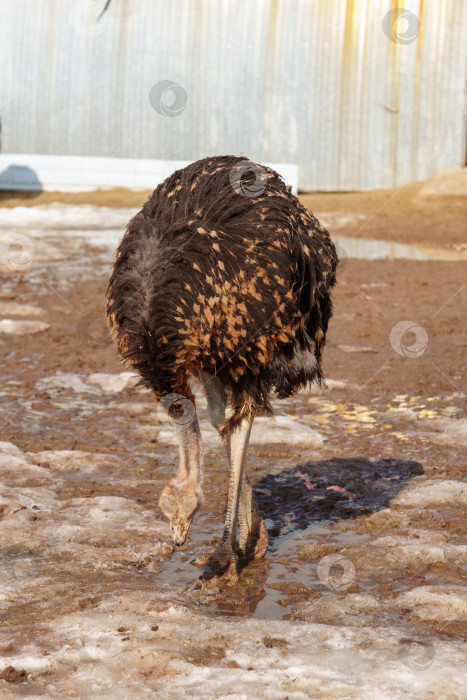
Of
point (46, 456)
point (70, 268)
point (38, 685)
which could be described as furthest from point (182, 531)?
point (70, 268)

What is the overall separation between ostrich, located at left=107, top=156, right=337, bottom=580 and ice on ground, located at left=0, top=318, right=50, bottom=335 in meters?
5.45

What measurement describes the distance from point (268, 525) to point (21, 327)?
5.27 meters

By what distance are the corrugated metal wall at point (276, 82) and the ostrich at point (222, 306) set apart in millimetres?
16823

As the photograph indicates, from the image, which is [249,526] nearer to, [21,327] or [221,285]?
[221,285]

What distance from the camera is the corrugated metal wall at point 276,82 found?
20.9m

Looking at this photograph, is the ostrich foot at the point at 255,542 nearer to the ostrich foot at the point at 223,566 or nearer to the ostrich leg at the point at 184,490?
the ostrich foot at the point at 223,566

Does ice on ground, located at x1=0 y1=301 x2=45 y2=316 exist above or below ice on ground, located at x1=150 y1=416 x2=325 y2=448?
above

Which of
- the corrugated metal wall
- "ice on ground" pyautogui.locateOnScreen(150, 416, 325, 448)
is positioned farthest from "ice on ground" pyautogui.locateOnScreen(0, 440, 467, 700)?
the corrugated metal wall

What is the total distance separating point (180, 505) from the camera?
384 cm

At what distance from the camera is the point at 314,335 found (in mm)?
4953

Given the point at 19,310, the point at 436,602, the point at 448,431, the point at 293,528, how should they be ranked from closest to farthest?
1. the point at 436,602
2. the point at 293,528
3. the point at 448,431
4. the point at 19,310

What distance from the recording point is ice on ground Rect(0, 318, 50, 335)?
9.84 metres

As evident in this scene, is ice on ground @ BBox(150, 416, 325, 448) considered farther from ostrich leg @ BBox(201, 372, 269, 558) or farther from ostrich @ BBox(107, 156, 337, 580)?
ostrich @ BBox(107, 156, 337, 580)

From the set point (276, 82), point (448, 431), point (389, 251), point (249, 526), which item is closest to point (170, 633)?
point (249, 526)
